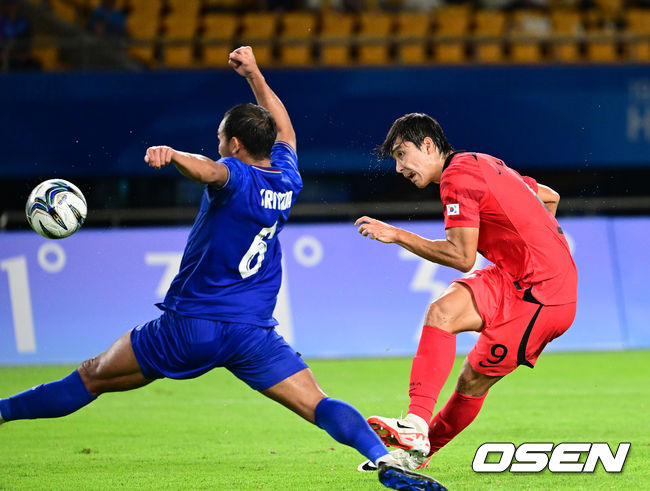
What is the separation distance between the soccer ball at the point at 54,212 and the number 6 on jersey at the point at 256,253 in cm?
116

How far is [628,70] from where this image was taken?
589 inches

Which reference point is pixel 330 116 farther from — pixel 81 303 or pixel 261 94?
pixel 261 94

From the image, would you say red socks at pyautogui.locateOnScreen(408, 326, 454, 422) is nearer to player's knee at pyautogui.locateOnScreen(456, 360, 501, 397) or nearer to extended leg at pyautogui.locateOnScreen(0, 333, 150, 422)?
player's knee at pyautogui.locateOnScreen(456, 360, 501, 397)

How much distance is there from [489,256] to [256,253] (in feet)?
4.36

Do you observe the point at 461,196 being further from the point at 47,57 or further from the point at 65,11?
the point at 65,11

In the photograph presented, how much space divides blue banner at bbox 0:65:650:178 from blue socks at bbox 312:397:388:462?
10.0 metres

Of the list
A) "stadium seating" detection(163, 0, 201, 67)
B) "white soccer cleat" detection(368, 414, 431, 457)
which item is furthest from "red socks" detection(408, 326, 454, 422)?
"stadium seating" detection(163, 0, 201, 67)

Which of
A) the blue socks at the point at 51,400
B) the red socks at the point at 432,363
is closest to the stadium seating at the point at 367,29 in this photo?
the red socks at the point at 432,363

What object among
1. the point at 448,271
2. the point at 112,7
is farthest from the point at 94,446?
the point at 112,7

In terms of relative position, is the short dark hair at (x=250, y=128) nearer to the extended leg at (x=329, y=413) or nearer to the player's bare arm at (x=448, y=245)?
the player's bare arm at (x=448, y=245)

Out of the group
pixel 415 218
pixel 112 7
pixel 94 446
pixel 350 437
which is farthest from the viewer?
pixel 112 7

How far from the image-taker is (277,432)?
712 cm

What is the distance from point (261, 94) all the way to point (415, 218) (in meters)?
8.96

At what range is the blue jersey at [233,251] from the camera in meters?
4.71
